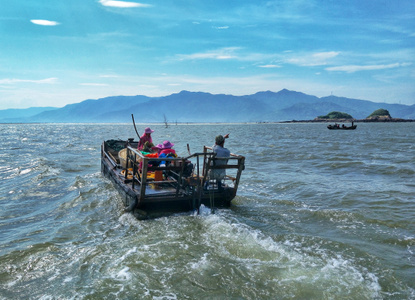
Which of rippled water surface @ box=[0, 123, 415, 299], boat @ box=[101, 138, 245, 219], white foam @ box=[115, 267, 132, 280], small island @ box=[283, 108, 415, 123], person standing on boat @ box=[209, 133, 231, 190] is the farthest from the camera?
small island @ box=[283, 108, 415, 123]

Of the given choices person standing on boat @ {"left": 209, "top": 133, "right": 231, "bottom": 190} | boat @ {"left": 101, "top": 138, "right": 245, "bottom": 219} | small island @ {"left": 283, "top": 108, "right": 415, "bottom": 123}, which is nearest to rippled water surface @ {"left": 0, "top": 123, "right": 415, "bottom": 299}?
boat @ {"left": 101, "top": 138, "right": 245, "bottom": 219}

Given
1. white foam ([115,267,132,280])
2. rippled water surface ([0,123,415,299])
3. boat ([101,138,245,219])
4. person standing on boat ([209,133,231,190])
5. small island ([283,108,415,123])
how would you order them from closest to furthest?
rippled water surface ([0,123,415,299]) → white foam ([115,267,132,280]) → boat ([101,138,245,219]) → person standing on boat ([209,133,231,190]) → small island ([283,108,415,123])

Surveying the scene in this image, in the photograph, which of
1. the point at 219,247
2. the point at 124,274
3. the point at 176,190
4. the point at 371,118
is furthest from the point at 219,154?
the point at 371,118

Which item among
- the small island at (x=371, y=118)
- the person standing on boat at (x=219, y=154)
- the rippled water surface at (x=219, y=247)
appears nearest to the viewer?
the rippled water surface at (x=219, y=247)

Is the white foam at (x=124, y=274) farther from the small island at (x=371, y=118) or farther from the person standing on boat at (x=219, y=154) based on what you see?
the small island at (x=371, y=118)

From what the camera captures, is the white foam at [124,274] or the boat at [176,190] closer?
the white foam at [124,274]

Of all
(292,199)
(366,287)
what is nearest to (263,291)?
(366,287)

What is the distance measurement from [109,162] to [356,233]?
10268mm

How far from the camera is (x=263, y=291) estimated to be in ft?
16.4

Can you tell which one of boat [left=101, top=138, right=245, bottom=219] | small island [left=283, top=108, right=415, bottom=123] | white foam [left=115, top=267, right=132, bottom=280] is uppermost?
small island [left=283, top=108, right=415, bottom=123]

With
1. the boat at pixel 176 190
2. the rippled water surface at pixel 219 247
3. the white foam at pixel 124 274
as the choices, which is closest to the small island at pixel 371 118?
the rippled water surface at pixel 219 247

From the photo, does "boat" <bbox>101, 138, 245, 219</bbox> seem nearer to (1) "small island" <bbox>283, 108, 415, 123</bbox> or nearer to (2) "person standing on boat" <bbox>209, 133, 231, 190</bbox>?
(2) "person standing on boat" <bbox>209, 133, 231, 190</bbox>

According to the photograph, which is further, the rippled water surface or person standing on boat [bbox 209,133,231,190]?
person standing on boat [bbox 209,133,231,190]

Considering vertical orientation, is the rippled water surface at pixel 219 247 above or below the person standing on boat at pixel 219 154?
below
